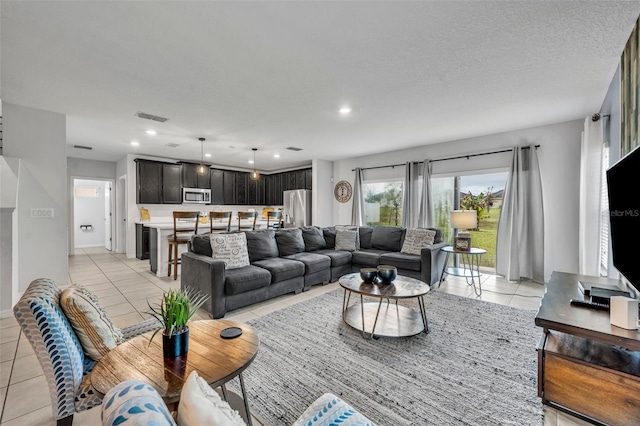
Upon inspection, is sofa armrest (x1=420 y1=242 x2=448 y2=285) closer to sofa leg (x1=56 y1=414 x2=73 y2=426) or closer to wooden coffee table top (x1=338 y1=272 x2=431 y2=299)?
wooden coffee table top (x1=338 y1=272 x2=431 y2=299)

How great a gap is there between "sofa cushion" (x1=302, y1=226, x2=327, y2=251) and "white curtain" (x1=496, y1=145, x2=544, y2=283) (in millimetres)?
3260

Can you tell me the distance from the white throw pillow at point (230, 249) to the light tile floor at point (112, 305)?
61 cm

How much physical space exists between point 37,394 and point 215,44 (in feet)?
9.43

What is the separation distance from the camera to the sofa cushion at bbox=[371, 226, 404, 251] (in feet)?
16.1

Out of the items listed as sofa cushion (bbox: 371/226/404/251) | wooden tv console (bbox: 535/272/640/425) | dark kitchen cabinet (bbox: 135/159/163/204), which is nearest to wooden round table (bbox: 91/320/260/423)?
wooden tv console (bbox: 535/272/640/425)

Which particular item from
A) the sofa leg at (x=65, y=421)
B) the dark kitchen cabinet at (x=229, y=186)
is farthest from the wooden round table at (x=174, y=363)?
the dark kitchen cabinet at (x=229, y=186)

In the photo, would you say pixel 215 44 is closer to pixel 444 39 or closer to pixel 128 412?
pixel 444 39

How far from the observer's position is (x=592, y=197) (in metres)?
3.42

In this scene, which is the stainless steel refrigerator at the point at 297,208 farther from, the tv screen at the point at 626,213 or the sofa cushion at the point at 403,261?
the tv screen at the point at 626,213

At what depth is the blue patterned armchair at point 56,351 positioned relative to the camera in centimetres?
122

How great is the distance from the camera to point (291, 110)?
3.75m

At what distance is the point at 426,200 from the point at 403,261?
6.50ft

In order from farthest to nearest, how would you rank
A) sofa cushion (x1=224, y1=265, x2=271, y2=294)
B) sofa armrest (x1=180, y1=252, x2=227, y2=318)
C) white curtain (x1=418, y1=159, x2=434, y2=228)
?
white curtain (x1=418, y1=159, x2=434, y2=228), sofa cushion (x1=224, y1=265, x2=271, y2=294), sofa armrest (x1=180, y1=252, x2=227, y2=318)

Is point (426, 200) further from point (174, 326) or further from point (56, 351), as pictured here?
point (56, 351)
